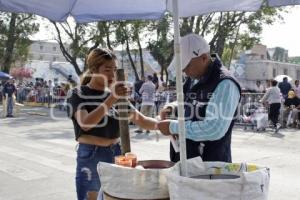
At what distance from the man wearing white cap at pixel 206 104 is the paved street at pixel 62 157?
168 centimetres

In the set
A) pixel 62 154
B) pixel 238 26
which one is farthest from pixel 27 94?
pixel 62 154

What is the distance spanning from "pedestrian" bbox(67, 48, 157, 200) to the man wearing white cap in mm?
522

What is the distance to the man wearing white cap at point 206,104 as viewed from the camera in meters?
2.53

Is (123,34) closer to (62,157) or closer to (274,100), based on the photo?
(274,100)

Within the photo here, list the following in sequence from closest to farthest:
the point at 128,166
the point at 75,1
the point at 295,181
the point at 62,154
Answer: the point at 128,166, the point at 75,1, the point at 295,181, the point at 62,154

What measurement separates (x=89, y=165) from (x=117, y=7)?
1.69 m

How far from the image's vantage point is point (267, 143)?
11.6 metres

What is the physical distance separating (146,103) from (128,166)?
11834 mm

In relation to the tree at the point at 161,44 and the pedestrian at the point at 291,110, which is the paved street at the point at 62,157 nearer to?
the pedestrian at the point at 291,110

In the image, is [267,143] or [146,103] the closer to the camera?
[267,143]

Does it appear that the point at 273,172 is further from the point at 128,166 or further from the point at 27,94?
the point at 27,94

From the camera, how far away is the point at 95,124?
3184 mm

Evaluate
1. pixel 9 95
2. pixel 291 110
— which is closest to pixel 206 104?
pixel 291 110

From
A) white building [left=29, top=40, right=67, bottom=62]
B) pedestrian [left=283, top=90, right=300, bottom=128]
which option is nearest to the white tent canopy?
pedestrian [left=283, top=90, right=300, bottom=128]
